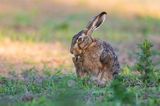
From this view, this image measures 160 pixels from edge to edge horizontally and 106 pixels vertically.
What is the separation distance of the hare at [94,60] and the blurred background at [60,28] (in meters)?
1.94

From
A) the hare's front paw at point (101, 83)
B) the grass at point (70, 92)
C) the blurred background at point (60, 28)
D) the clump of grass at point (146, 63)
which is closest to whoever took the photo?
the grass at point (70, 92)

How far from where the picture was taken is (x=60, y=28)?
1788 cm

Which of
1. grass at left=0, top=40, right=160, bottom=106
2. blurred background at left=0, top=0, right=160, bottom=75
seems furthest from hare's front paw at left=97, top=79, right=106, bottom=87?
blurred background at left=0, top=0, right=160, bottom=75

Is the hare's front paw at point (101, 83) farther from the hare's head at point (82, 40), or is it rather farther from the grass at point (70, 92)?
the hare's head at point (82, 40)

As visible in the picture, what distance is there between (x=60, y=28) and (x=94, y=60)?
830 cm

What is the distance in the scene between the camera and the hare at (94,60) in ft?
31.3

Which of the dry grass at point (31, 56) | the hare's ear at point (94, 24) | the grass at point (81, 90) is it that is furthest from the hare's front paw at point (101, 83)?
the dry grass at point (31, 56)

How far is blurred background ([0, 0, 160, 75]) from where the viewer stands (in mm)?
13352

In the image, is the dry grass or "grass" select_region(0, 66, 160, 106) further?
the dry grass

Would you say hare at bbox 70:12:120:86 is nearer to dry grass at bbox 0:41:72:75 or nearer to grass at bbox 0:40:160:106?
grass at bbox 0:40:160:106

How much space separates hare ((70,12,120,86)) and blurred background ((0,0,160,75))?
6.37 ft

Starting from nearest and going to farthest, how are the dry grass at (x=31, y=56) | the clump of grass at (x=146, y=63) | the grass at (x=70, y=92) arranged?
the grass at (x=70, y=92) < the clump of grass at (x=146, y=63) < the dry grass at (x=31, y=56)

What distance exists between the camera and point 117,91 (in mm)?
7766

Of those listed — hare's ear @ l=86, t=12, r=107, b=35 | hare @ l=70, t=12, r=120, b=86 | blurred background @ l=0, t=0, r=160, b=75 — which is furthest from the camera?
blurred background @ l=0, t=0, r=160, b=75
